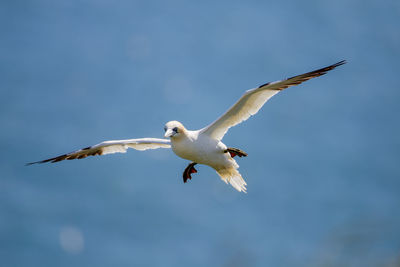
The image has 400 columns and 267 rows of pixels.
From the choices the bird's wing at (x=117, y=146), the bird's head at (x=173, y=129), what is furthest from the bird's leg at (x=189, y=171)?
the bird's head at (x=173, y=129)

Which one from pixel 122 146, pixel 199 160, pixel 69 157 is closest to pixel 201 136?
pixel 199 160

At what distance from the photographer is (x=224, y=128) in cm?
1002

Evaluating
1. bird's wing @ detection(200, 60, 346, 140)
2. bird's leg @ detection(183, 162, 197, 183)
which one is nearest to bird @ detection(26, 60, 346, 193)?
bird's wing @ detection(200, 60, 346, 140)

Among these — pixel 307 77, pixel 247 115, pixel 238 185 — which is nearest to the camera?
pixel 307 77

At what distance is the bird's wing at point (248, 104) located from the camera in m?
9.34

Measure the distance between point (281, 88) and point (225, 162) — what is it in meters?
1.52

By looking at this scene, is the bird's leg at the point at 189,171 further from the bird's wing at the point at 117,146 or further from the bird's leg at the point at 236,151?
the bird's leg at the point at 236,151

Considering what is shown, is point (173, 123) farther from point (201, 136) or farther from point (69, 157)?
point (69, 157)

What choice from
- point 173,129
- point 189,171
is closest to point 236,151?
point 173,129

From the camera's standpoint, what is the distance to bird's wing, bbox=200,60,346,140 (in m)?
9.34

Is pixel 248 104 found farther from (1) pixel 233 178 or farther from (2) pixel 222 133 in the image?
(1) pixel 233 178

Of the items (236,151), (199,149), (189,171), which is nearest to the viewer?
(199,149)

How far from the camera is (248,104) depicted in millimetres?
9773

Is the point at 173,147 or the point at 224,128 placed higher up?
the point at 224,128
